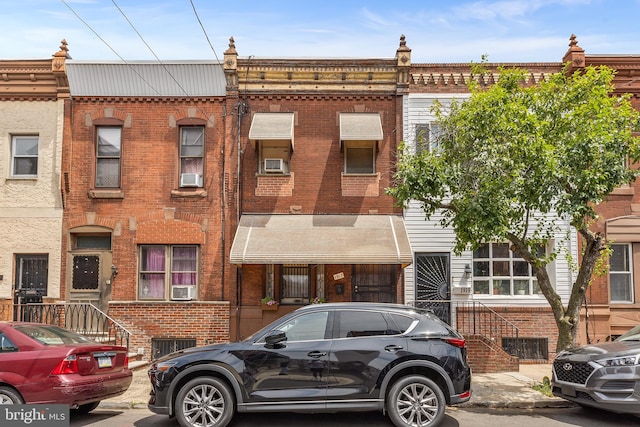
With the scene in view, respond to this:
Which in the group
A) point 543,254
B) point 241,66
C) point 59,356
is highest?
point 241,66

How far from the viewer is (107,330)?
1417cm

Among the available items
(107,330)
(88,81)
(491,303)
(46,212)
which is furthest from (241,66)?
(491,303)

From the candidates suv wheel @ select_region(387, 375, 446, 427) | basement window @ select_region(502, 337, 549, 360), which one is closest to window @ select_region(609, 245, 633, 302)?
basement window @ select_region(502, 337, 549, 360)

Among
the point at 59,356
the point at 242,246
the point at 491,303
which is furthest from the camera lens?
the point at 491,303

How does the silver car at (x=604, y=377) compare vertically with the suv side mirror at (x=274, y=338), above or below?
below

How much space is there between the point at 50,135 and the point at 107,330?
5498 millimetres

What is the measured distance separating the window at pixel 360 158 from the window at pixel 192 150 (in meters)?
4.00

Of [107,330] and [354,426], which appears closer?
[354,426]

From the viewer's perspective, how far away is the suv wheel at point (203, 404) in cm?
764

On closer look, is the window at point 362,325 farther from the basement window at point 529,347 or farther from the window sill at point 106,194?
the window sill at point 106,194

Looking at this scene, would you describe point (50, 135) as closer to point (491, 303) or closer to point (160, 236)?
point (160, 236)

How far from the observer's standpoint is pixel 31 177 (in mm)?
14844

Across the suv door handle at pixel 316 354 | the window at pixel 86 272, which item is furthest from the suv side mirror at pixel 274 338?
the window at pixel 86 272

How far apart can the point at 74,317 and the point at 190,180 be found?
15.2 ft
